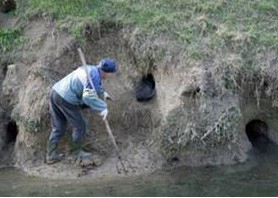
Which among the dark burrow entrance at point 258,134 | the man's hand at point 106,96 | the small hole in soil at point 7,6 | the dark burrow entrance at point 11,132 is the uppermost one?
the small hole in soil at point 7,6

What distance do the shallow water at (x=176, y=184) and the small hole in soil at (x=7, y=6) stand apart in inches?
121

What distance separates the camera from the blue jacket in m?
9.22

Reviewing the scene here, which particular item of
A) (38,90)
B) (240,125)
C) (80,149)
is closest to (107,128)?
(80,149)

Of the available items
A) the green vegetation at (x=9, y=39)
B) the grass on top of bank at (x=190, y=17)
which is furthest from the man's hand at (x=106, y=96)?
the green vegetation at (x=9, y=39)

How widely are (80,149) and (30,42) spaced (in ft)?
6.44

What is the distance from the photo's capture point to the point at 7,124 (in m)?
10.4

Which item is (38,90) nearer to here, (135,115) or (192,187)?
(135,115)

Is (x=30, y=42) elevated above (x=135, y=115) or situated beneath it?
elevated above

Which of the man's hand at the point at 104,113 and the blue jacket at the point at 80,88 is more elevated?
the blue jacket at the point at 80,88

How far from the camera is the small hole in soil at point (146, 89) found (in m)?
10.3

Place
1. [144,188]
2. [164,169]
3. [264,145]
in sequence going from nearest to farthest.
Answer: [144,188] < [164,169] < [264,145]

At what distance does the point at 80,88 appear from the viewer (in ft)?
30.6

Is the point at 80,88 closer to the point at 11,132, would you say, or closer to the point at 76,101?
the point at 76,101

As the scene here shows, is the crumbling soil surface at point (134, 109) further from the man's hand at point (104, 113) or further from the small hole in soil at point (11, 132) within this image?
the man's hand at point (104, 113)
